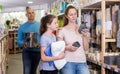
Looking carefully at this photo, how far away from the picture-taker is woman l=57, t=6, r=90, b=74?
114 inches

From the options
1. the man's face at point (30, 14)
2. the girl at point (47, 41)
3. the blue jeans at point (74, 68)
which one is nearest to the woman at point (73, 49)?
the blue jeans at point (74, 68)

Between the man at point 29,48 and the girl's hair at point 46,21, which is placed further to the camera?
the man at point 29,48

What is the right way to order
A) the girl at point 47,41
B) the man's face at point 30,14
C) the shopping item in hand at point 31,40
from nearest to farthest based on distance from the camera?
the girl at point 47,41, the shopping item in hand at point 31,40, the man's face at point 30,14

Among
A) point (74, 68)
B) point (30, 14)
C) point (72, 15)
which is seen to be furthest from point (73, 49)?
point (30, 14)

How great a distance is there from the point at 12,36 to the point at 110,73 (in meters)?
9.88

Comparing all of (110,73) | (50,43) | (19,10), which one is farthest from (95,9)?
(19,10)

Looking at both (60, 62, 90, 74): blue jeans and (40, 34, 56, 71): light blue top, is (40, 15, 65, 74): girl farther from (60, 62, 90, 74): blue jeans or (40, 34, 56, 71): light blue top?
(60, 62, 90, 74): blue jeans

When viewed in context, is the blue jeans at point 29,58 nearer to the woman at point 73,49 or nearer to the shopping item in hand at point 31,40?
the shopping item in hand at point 31,40

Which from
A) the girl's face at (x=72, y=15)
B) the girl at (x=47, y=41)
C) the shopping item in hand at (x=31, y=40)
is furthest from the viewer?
the shopping item in hand at (x=31, y=40)

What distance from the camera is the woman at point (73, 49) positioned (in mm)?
2893

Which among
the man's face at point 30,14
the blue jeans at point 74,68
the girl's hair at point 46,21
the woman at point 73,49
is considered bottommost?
the blue jeans at point 74,68

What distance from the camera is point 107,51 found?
3.43 meters

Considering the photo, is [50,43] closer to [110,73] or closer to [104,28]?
[104,28]

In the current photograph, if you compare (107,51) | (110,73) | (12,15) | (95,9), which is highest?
(12,15)
